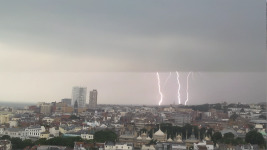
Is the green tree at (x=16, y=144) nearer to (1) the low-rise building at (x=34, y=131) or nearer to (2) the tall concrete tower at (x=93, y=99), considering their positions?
(1) the low-rise building at (x=34, y=131)

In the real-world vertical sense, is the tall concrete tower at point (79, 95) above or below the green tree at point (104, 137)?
above

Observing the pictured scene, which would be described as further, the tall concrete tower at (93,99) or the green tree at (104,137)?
the tall concrete tower at (93,99)

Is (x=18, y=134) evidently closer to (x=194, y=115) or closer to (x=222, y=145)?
(x=222, y=145)

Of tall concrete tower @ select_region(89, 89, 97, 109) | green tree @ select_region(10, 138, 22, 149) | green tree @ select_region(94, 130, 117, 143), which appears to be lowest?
green tree @ select_region(10, 138, 22, 149)

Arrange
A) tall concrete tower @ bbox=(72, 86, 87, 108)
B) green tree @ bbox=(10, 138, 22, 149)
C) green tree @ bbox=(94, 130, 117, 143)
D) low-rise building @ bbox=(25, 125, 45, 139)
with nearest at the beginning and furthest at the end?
1. green tree @ bbox=(10, 138, 22, 149)
2. green tree @ bbox=(94, 130, 117, 143)
3. low-rise building @ bbox=(25, 125, 45, 139)
4. tall concrete tower @ bbox=(72, 86, 87, 108)

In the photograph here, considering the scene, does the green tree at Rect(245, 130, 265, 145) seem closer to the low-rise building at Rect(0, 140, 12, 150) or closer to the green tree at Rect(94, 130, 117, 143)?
the green tree at Rect(94, 130, 117, 143)

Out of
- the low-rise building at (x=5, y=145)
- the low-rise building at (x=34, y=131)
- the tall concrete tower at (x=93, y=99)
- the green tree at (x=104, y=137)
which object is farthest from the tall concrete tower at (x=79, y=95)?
the low-rise building at (x=5, y=145)

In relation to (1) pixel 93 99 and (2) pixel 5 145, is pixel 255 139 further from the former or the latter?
(1) pixel 93 99

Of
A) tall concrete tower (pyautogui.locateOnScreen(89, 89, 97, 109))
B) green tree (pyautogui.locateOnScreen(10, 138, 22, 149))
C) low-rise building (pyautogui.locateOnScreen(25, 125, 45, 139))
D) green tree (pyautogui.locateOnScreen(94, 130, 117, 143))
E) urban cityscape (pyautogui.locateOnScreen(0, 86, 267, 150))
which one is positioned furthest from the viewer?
tall concrete tower (pyautogui.locateOnScreen(89, 89, 97, 109))

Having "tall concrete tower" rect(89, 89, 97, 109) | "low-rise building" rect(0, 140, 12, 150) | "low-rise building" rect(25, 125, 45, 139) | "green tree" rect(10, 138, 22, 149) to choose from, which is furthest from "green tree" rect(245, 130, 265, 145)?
"tall concrete tower" rect(89, 89, 97, 109)

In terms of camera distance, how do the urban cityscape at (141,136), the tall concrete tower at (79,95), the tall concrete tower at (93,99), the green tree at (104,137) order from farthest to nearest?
1. the tall concrete tower at (93,99)
2. the tall concrete tower at (79,95)
3. the green tree at (104,137)
4. the urban cityscape at (141,136)

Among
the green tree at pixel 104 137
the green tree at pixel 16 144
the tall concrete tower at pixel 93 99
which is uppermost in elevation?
the tall concrete tower at pixel 93 99

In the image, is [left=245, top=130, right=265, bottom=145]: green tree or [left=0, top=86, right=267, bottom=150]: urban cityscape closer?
[left=0, top=86, right=267, bottom=150]: urban cityscape

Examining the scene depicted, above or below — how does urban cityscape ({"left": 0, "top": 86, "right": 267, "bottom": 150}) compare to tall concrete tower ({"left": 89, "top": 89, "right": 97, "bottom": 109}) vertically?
below
